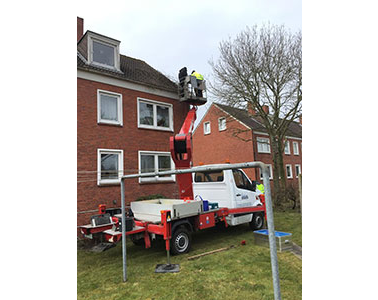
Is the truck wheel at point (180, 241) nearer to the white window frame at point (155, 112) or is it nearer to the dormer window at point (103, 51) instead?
the white window frame at point (155, 112)

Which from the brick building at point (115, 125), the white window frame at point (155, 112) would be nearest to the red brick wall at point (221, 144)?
the white window frame at point (155, 112)

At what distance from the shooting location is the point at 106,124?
1066 cm

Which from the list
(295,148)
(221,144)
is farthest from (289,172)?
(221,144)

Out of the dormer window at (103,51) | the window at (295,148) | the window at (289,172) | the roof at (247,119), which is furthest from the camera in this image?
the window at (295,148)

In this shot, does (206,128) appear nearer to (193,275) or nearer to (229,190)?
(229,190)

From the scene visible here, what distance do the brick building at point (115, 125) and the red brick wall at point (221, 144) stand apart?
10100 millimetres

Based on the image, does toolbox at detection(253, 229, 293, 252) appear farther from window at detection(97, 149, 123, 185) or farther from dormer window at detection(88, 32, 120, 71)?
dormer window at detection(88, 32, 120, 71)

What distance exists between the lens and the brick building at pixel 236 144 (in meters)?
22.9

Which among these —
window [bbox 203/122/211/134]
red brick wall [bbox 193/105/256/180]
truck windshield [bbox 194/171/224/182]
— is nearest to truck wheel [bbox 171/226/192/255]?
truck windshield [bbox 194/171/224/182]

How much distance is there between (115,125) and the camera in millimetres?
10969

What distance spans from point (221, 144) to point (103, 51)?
50.4ft
